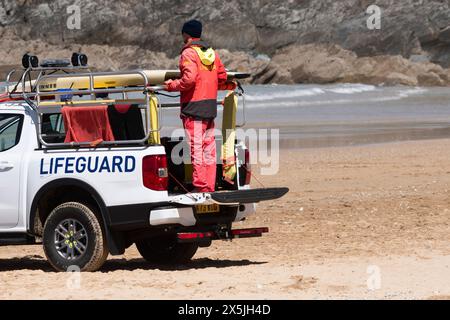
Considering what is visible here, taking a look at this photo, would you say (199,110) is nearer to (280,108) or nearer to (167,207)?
(167,207)

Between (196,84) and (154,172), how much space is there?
3.08 feet

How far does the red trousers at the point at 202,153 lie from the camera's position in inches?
401

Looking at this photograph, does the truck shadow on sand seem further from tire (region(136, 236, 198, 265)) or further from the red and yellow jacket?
the red and yellow jacket

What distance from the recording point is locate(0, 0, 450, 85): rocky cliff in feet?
358

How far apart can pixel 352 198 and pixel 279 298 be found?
7.67 metres

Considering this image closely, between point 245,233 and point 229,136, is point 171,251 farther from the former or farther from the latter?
point 229,136

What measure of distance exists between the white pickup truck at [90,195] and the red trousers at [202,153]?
0.61 feet

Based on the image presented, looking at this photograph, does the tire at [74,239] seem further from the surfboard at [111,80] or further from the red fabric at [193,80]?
the red fabric at [193,80]

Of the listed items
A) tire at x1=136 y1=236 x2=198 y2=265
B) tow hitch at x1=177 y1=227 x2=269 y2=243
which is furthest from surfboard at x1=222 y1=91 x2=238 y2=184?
tire at x1=136 y1=236 x2=198 y2=265

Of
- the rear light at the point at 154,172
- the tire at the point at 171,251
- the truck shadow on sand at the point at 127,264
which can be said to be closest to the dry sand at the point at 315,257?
the truck shadow on sand at the point at 127,264

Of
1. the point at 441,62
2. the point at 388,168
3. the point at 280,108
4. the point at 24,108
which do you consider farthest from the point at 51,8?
the point at 24,108

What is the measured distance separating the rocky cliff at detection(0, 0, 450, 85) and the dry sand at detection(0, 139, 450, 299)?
88144 mm

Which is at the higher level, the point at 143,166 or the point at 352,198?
the point at 143,166

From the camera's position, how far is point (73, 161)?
33.2 ft
